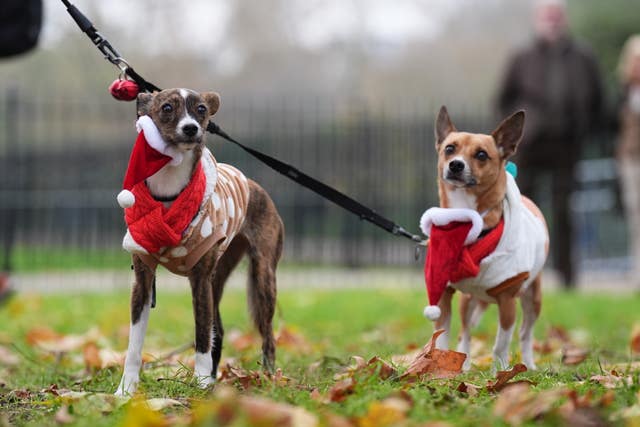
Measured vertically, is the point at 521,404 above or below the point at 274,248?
below

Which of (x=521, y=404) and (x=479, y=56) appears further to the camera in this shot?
(x=479, y=56)

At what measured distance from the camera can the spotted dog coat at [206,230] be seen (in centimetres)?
383

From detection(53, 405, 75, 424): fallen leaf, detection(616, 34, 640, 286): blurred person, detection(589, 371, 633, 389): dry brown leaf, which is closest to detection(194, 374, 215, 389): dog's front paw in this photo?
detection(53, 405, 75, 424): fallen leaf

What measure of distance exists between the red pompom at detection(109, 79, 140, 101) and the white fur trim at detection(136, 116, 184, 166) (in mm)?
244

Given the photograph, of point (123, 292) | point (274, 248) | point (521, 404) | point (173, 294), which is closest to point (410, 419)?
point (521, 404)

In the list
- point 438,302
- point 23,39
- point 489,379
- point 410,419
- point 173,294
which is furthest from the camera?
point 173,294

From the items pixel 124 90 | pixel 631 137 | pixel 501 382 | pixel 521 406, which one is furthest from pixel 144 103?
pixel 631 137

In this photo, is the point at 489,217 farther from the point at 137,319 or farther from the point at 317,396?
the point at 137,319

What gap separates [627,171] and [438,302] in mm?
7336

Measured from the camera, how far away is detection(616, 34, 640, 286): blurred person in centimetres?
1066

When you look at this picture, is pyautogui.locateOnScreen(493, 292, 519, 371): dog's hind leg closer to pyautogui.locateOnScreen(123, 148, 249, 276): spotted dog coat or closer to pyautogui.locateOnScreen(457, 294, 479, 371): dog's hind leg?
pyautogui.locateOnScreen(457, 294, 479, 371): dog's hind leg

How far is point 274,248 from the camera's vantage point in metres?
4.57

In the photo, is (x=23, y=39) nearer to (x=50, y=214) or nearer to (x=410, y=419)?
(x=410, y=419)

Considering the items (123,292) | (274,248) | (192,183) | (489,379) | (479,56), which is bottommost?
(123,292)
